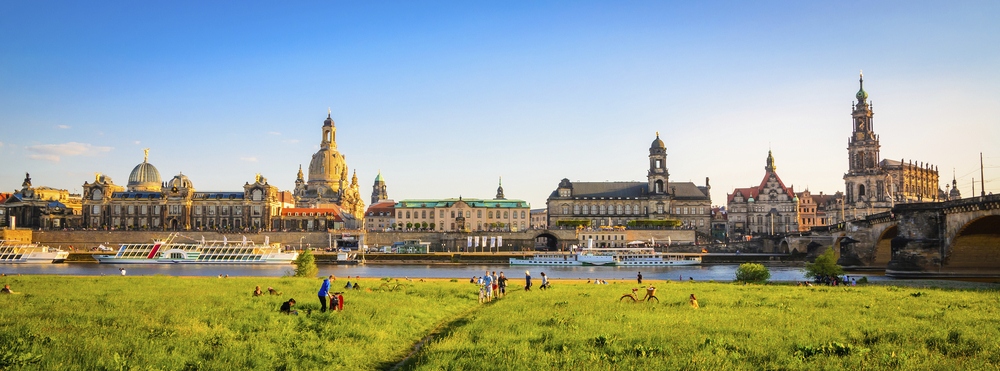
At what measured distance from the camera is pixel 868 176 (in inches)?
5162

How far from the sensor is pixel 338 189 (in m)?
188

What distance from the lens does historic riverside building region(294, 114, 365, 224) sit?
182m

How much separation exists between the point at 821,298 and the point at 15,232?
14134 cm

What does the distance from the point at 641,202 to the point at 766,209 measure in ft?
83.4

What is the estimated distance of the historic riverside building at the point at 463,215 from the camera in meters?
137

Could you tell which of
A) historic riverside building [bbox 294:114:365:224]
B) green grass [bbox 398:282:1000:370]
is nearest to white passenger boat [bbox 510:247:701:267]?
green grass [bbox 398:282:1000:370]

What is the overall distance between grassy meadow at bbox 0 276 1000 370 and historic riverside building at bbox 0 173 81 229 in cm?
13104

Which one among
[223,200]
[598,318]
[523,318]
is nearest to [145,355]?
Result: [523,318]

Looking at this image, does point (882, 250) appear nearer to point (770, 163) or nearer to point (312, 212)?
point (770, 163)

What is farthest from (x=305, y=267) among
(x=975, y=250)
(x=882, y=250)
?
(x=882, y=250)

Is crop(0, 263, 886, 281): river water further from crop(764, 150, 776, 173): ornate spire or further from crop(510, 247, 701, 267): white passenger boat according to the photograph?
crop(764, 150, 776, 173): ornate spire

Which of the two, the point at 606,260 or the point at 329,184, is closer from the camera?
the point at 606,260

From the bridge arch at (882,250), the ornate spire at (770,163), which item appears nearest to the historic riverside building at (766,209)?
the ornate spire at (770,163)

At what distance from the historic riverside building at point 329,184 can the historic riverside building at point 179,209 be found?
3750cm
